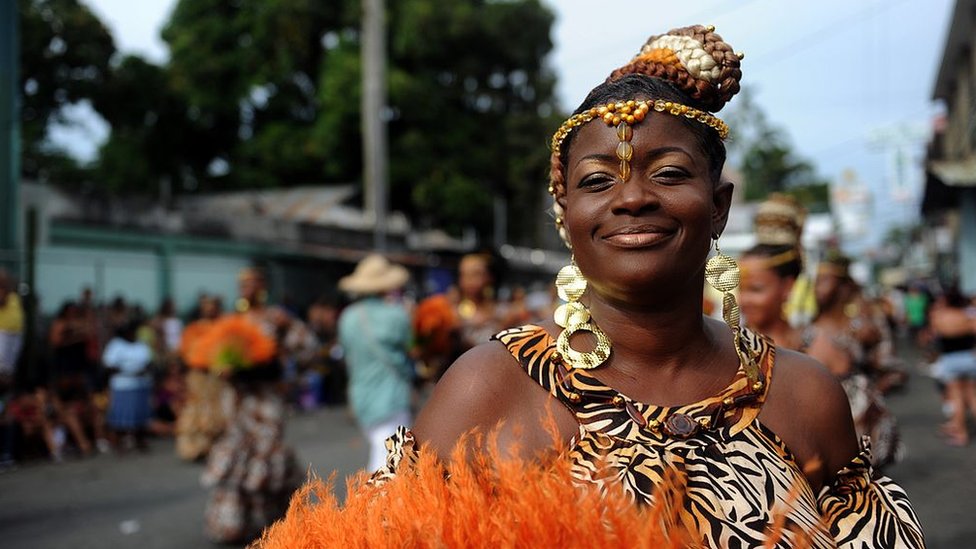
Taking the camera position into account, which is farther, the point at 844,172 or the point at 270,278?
the point at 844,172

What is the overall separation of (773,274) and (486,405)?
120 inches

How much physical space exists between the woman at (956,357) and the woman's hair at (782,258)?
6.53 meters

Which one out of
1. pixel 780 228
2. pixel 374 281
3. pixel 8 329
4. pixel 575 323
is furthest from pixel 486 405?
pixel 8 329

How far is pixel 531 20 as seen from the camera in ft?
82.5

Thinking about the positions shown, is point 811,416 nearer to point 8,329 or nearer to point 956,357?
point 8,329

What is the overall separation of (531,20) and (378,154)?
34.9 ft

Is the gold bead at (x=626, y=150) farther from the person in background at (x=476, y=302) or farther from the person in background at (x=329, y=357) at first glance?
the person in background at (x=329, y=357)

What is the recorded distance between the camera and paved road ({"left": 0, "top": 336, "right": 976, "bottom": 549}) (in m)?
6.41

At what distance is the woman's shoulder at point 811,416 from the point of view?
1747 millimetres

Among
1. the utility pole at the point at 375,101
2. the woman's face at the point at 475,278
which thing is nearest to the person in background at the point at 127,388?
the woman's face at the point at 475,278

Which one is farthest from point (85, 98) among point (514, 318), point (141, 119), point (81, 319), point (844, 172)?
point (844, 172)

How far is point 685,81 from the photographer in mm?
1763

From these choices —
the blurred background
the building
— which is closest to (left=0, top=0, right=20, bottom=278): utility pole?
the blurred background

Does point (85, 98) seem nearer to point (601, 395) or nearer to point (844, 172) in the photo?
point (601, 395)
